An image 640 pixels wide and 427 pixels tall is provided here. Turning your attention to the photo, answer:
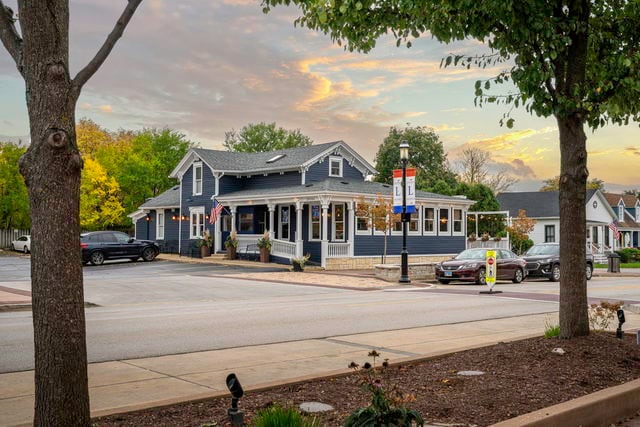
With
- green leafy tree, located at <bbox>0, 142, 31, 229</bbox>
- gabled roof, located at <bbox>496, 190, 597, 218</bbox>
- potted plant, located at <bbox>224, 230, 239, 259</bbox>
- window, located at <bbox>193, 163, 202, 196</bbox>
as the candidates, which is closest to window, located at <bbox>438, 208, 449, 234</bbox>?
potted plant, located at <bbox>224, 230, 239, 259</bbox>

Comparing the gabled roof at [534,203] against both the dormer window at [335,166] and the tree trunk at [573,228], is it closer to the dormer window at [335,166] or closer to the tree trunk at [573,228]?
the dormer window at [335,166]

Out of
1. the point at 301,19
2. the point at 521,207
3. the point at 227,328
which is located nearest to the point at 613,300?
the point at 227,328

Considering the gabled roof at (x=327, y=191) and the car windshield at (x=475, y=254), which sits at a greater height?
the gabled roof at (x=327, y=191)

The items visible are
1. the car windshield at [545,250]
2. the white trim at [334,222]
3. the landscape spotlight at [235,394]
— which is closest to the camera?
the landscape spotlight at [235,394]

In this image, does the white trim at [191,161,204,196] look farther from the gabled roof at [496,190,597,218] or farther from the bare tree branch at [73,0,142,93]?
the bare tree branch at [73,0,142,93]

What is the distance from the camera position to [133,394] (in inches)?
281

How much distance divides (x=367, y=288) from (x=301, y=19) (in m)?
14.8

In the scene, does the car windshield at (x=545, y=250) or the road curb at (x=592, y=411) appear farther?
the car windshield at (x=545, y=250)

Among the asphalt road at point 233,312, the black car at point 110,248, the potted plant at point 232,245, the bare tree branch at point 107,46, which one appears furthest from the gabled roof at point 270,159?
the bare tree branch at point 107,46

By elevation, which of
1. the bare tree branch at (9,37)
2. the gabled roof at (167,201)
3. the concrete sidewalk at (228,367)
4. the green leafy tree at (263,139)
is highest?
the green leafy tree at (263,139)

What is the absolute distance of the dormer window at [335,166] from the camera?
4134 centimetres

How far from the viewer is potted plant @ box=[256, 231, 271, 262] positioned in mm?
36594

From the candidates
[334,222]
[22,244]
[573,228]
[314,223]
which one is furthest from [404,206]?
[22,244]

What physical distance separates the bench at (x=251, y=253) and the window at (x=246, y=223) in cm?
240
